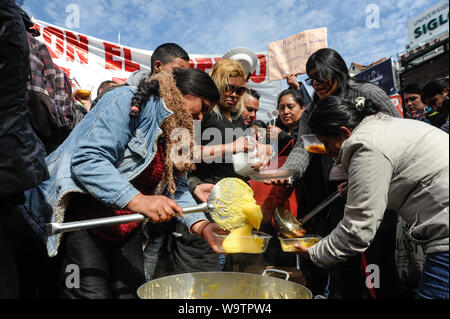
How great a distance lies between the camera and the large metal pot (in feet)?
4.62

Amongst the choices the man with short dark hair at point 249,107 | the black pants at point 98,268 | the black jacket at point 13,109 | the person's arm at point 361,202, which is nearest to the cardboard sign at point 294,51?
the man with short dark hair at point 249,107

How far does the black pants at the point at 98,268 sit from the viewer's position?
1.37 m

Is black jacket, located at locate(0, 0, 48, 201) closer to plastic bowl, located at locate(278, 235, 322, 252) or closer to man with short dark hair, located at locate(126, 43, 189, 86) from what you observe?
plastic bowl, located at locate(278, 235, 322, 252)

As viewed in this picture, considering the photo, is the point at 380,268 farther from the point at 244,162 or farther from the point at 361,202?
the point at 244,162

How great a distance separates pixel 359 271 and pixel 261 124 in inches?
76.6

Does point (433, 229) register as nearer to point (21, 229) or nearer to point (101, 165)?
point (101, 165)

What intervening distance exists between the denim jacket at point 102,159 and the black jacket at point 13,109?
304 millimetres

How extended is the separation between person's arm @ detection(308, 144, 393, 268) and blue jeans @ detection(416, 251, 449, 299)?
262mm

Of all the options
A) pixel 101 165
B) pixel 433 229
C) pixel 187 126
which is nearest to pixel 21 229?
pixel 101 165

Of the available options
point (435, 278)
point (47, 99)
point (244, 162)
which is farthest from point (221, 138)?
point (435, 278)

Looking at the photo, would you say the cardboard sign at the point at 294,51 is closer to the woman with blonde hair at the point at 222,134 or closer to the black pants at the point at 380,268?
the woman with blonde hair at the point at 222,134

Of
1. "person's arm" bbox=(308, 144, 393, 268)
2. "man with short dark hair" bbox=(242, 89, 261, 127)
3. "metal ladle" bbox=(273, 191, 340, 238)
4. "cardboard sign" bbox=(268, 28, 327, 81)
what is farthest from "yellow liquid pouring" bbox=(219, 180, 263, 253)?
"cardboard sign" bbox=(268, 28, 327, 81)

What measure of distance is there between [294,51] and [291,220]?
3.28 metres

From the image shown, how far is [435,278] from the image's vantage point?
1.13 m
